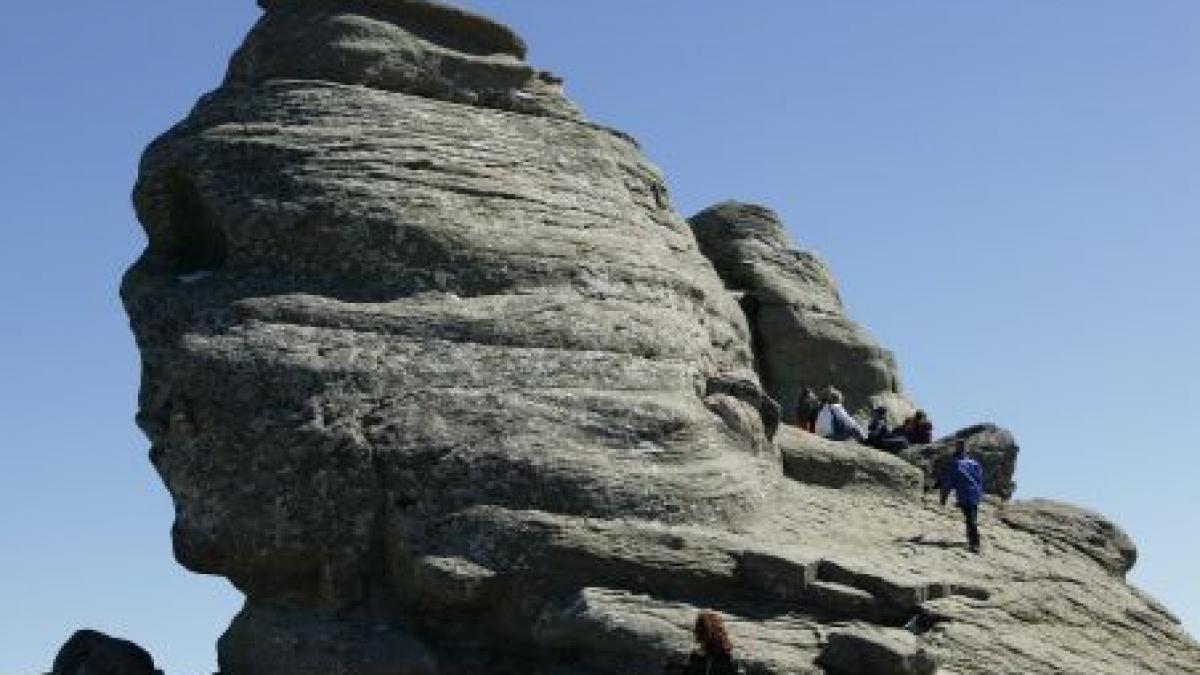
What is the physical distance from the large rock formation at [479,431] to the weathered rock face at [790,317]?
699 centimetres

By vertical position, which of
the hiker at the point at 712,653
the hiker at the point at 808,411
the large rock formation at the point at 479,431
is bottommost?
the hiker at the point at 712,653

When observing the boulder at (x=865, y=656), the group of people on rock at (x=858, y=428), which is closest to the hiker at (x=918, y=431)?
the group of people on rock at (x=858, y=428)

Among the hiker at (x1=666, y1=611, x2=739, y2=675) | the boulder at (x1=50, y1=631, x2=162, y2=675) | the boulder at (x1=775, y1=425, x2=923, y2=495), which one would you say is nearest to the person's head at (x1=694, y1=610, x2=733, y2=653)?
the hiker at (x1=666, y1=611, x2=739, y2=675)

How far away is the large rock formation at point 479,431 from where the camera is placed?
2591 cm

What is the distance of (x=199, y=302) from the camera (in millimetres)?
29531

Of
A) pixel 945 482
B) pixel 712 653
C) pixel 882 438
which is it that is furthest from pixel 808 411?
pixel 712 653

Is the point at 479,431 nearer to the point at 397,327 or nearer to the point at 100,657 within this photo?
the point at 397,327

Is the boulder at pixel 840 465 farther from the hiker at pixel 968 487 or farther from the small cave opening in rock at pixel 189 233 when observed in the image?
the small cave opening in rock at pixel 189 233

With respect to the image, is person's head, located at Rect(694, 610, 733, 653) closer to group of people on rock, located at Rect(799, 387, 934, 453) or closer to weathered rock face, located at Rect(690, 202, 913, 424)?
group of people on rock, located at Rect(799, 387, 934, 453)

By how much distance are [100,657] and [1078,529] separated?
2014 cm

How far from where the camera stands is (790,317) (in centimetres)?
4144

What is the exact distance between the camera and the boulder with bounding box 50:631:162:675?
28.9 metres

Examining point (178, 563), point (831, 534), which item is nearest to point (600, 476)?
point (831, 534)

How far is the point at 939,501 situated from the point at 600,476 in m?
9.94
